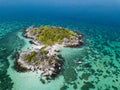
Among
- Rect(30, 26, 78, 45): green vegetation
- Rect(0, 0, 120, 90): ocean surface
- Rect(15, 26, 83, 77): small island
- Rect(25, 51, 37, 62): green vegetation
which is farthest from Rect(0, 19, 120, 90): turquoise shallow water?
Rect(30, 26, 78, 45): green vegetation

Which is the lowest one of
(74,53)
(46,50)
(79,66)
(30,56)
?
(79,66)

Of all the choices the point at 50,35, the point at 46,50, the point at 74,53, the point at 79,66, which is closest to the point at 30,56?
the point at 46,50

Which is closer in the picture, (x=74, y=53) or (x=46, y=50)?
(x=46, y=50)

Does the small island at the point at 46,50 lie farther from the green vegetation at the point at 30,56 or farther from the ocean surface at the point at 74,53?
the ocean surface at the point at 74,53

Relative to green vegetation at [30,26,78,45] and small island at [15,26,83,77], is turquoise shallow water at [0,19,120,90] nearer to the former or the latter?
small island at [15,26,83,77]

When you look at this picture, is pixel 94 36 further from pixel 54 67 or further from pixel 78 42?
pixel 54 67

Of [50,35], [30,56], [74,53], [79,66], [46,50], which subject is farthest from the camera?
[50,35]

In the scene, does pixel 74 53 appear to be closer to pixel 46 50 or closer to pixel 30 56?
pixel 46 50
